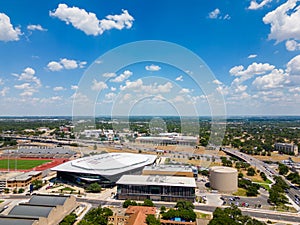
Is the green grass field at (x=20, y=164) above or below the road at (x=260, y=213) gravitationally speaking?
above

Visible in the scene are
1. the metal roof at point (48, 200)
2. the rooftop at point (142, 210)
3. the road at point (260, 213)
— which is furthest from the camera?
the road at point (260, 213)

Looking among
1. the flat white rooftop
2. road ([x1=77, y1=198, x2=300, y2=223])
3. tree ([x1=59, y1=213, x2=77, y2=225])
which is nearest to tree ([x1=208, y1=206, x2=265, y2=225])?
road ([x1=77, y1=198, x2=300, y2=223])

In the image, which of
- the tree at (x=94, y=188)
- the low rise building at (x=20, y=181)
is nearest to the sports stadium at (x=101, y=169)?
the tree at (x=94, y=188)

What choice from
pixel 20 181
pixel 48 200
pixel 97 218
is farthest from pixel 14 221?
pixel 20 181

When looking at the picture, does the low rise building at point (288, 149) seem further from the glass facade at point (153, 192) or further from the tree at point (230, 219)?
the tree at point (230, 219)

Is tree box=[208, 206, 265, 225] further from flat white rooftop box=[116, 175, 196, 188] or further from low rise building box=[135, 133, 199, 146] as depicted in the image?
low rise building box=[135, 133, 199, 146]

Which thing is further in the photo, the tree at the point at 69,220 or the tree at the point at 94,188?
the tree at the point at 94,188

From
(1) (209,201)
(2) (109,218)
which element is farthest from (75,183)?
(1) (209,201)
